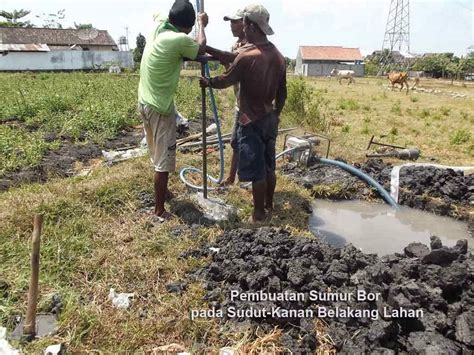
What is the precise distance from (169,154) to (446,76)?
5083 cm

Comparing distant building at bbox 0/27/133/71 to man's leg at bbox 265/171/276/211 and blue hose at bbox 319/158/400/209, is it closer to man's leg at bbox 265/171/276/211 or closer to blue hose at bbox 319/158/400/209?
blue hose at bbox 319/158/400/209

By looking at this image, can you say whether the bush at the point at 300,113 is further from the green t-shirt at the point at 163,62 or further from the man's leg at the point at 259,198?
the green t-shirt at the point at 163,62

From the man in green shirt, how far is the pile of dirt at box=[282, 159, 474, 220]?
237cm

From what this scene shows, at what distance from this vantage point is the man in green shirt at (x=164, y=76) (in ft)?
12.0

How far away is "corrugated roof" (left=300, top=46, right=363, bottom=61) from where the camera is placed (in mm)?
62375

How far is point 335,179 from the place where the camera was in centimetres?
579

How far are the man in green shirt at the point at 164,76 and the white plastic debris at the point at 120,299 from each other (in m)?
1.29

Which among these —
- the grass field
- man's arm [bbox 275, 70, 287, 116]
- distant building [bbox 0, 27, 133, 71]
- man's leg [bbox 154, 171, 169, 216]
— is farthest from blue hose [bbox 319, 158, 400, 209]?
distant building [bbox 0, 27, 133, 71]

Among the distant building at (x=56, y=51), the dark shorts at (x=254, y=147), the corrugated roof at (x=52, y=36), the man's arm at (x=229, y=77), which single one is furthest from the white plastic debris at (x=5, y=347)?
the corrugated roof at (x=52, y=36)

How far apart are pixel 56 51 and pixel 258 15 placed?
39.6 metres

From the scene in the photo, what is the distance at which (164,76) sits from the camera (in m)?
3.80

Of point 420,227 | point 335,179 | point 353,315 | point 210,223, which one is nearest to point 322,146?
point 335,179

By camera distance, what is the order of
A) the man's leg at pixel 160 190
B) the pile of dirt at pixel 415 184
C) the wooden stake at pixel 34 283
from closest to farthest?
the wooden stake at pixel 34 283 < the man's leg at pixel 160 190 < the pile of dirt at pixel 415 184

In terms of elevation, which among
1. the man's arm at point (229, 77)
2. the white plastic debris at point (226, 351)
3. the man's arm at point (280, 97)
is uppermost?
the man's arm at point (229, 77)
